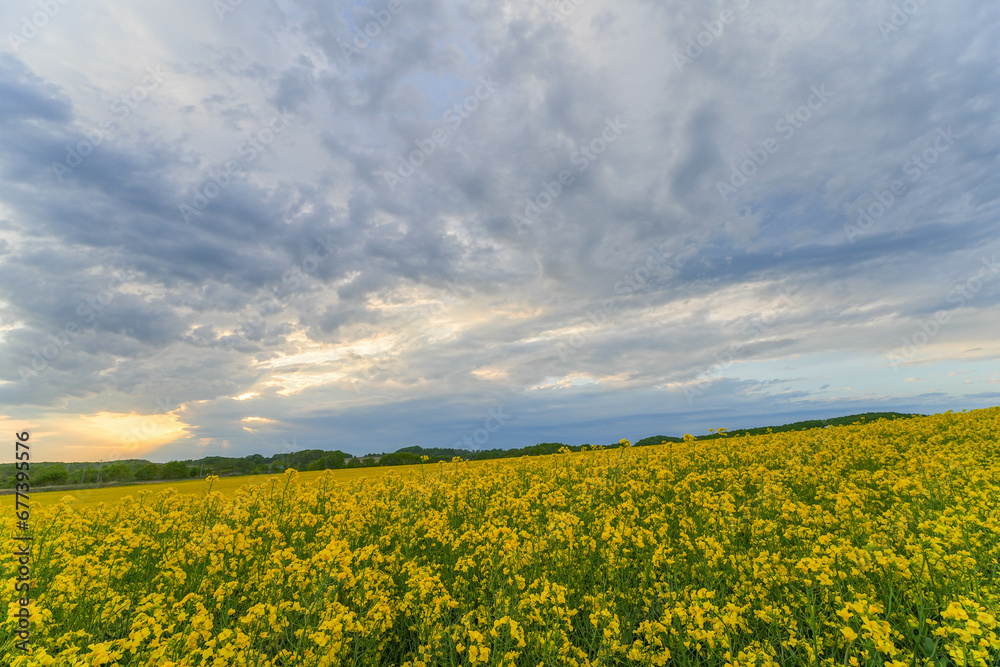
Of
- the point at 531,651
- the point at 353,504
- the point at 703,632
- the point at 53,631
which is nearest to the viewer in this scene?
the point at 703,632

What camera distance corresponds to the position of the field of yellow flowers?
192 inches

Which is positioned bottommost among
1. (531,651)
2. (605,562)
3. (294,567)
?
(531,651)

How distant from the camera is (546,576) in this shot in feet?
21.3

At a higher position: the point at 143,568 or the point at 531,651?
the point at 143,568

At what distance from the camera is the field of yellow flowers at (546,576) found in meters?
4.86

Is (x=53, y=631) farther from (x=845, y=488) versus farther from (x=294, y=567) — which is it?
(x=845, y=488)

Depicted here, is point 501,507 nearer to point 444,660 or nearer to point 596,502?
point 596,502

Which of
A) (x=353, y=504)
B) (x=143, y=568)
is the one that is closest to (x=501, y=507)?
(x=353, y=504)

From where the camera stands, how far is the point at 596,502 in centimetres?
967

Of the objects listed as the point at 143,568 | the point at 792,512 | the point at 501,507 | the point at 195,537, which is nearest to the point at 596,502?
→ the point at 501,507

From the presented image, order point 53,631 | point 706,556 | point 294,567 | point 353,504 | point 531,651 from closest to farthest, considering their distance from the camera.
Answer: point 531,651
point 53,631
point 294,567
point 706,556
point 353,504

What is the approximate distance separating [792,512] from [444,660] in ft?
22.4

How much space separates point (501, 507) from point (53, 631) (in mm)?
6936

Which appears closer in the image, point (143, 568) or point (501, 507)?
point (143, 568)
